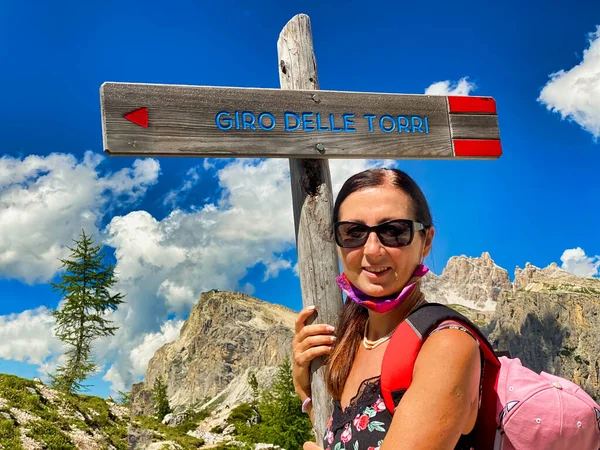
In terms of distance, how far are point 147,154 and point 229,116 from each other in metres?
0.67

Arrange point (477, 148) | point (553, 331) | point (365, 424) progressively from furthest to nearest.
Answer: point (553, 331)
point (477, 148)
point (365, 424)

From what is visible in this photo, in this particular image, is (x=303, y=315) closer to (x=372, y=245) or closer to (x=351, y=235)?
(x=351, y=235)

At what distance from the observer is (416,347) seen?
2197 mm

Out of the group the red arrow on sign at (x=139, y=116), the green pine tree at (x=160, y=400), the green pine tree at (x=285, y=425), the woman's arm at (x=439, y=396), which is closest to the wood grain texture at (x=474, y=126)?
the red arrow on sign at (x=139, y=116)

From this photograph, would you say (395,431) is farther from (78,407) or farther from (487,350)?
(78,407)

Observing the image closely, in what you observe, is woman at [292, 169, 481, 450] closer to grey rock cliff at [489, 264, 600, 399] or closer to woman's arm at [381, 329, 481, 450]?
woman's arm at [381, 329, 481, 450]

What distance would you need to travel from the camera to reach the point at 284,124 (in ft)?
13.7

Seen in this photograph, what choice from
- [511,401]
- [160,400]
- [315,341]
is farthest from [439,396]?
[160,400]

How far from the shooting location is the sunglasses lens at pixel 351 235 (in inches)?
116

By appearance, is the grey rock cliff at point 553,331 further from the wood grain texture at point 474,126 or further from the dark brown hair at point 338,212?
the dark brown hair at point 338,212

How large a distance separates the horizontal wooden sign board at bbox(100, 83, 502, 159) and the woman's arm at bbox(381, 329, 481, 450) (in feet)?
7.64

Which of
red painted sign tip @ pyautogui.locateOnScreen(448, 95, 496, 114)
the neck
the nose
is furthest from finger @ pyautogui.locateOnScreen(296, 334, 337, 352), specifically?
red painted sign tip @ pyautogui.locateOnScreen(448, 95, 496, 114)

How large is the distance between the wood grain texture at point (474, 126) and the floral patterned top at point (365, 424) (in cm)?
271

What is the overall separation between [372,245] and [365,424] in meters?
0.88
